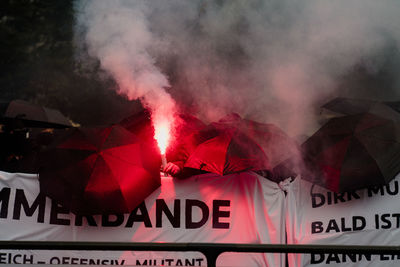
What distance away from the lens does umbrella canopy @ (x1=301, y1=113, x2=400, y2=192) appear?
12.5ft

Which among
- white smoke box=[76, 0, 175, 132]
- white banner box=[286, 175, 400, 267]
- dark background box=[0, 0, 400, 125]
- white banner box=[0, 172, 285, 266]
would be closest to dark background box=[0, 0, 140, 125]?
dark background box=[0, 0, 400, 125]

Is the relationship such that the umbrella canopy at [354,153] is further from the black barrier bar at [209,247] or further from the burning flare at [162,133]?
the burning flare at [162,133]

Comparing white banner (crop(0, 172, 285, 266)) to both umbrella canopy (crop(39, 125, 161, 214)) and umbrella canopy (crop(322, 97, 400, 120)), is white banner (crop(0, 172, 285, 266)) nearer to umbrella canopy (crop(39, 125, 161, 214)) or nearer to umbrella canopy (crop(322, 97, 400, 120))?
umbrella canopy (crop(39, 125, 161, 214))

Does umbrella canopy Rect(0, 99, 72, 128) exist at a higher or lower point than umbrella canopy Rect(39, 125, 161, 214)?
higher

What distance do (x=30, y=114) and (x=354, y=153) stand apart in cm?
623

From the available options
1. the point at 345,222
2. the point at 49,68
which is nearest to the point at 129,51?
the point at 345,222

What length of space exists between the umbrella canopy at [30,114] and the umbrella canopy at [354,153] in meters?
5.36

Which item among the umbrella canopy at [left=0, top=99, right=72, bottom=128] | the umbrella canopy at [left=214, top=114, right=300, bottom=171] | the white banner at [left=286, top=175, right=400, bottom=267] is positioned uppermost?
the umbrella canopy at [left=0, top=99, right=72, bottom=128]

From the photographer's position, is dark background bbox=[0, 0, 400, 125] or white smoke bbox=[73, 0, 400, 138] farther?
dark background bbox=[0, 0, 400, 125]

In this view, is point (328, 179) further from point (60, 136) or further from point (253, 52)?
point (253, 52)

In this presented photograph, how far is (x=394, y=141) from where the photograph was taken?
3.96m

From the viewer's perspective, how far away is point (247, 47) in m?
9.43

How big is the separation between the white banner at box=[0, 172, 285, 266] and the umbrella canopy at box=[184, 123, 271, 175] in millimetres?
264

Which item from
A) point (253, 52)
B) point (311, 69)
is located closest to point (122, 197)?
point (311, 69)
